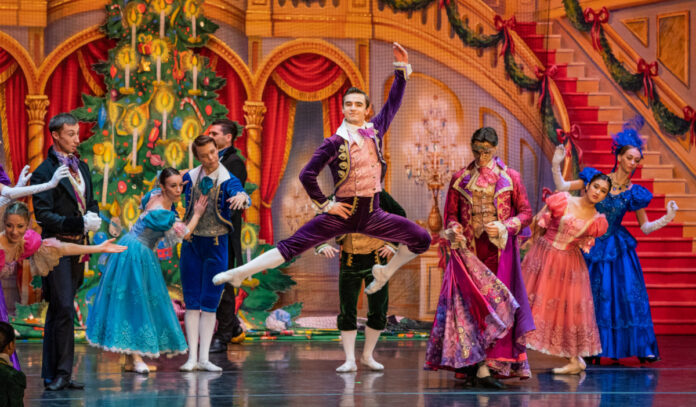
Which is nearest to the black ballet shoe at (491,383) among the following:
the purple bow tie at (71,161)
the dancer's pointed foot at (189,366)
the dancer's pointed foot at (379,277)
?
the dancer's pointed foot at (379,277)

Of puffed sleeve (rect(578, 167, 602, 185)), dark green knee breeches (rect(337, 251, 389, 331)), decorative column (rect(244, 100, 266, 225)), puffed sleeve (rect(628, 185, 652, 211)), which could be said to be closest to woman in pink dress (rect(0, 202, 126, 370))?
dark green knee breeches (rect(337, 251, 389, 331))

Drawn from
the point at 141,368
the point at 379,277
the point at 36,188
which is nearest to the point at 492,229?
the point at 379,277

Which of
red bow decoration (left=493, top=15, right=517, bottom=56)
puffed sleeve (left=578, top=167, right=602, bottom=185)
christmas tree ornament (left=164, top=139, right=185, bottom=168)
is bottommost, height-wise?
puffed sleeve (left=578, top=167, right=602, bottom=185)

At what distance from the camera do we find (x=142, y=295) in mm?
5305

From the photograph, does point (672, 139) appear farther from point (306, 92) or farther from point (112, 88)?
point (112, 88)

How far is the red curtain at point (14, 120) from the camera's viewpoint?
8.02 meters

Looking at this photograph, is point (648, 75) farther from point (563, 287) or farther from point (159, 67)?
point (159, 67)

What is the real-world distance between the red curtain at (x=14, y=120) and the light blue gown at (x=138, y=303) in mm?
3054

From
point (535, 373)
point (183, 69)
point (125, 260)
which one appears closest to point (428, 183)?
point (183, 69)

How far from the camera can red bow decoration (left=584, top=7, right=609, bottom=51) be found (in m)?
9.11

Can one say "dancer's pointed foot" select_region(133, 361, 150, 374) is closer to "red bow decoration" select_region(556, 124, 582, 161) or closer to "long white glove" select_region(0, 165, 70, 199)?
"long white glove" select_region(0, 165, 70, 199)

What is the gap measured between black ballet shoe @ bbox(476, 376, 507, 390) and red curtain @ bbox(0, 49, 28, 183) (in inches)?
188

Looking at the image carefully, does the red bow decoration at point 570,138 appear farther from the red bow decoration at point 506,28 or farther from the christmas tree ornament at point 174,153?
the christmas tree ornament at point 174,153

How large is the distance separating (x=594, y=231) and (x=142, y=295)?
2.60m
